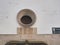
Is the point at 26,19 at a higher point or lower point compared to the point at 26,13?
lower

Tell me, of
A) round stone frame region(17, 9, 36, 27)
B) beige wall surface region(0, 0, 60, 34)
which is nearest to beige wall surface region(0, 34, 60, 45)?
beige wall surface region(0, 0, 60, 34)

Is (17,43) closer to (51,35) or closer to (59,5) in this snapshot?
(51,35)

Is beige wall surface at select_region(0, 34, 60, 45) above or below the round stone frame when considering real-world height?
below

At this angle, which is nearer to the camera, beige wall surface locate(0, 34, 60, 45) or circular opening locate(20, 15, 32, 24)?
beige wall surface locate(0, 34, 60, 45)

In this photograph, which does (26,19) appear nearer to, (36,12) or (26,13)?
(26,13)

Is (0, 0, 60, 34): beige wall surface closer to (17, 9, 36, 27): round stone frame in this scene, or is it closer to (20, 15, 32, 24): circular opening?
(17, 9, 36, 27): round stone frame

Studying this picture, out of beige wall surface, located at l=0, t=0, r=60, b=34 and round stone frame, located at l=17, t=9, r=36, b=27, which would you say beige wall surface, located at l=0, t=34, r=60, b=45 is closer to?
beige wall surface, located at l=0, t=0, r=60, b=34

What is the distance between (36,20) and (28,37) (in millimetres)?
410


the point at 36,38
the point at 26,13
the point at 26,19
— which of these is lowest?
the point at 36,38

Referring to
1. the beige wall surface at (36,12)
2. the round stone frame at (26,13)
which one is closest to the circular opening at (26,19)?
the round stone frame at (26,13)

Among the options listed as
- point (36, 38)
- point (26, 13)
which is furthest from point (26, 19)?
point (36, 38)

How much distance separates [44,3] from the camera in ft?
A: 12.3

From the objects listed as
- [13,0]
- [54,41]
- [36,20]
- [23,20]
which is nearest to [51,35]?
[54,41]

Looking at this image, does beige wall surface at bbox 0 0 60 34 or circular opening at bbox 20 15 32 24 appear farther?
circular opening at bbox 20 15 32 24
